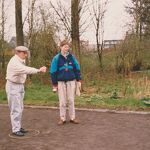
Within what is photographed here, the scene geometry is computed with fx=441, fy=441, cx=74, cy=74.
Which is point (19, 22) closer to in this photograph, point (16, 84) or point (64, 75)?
point (64, 75)

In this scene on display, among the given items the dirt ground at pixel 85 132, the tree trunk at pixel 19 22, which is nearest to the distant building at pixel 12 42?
the tree trunk at pixel 19 22

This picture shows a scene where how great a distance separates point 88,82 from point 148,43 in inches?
370

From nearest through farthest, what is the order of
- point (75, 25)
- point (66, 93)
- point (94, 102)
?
point (66, 93) → point (94, 102) → point (75, 25)

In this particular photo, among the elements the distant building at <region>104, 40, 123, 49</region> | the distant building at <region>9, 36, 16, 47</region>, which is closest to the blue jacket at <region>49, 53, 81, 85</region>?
the distant building at <region>104, 40, 123, 49</region>

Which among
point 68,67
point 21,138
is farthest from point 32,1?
point 21,138

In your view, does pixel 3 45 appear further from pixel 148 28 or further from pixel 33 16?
pixel 148 28

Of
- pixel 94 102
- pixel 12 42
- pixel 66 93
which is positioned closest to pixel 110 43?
pixel 12 42

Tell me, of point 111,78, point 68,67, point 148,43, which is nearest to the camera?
point 68,67

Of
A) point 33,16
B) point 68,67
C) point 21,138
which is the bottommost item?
point 21,138

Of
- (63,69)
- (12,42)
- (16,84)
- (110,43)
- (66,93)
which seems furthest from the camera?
(12,42)

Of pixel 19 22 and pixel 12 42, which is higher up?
pixel 19 22

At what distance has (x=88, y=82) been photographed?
19.8 meters

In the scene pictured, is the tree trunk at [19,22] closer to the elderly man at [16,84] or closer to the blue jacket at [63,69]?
the blue jacket at [63,69]

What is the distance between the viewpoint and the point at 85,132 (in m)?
9.69
